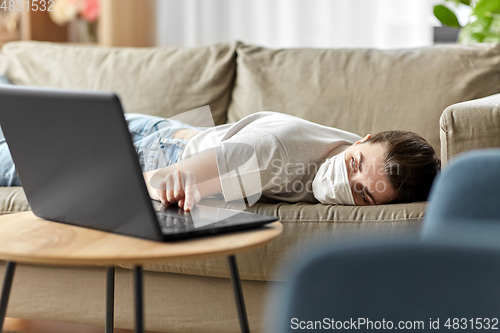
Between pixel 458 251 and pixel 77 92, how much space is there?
502 mm

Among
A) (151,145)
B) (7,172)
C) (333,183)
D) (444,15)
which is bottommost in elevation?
(7,172)

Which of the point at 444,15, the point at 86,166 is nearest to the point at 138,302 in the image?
the point at 86,166

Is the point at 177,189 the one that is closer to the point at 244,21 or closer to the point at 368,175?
the point at 368,175

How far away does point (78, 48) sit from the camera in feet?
7.14

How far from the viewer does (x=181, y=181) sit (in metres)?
0.93

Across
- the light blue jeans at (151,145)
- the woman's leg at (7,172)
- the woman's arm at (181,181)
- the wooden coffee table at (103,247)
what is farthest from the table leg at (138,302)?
the woman's leg at (7,172)

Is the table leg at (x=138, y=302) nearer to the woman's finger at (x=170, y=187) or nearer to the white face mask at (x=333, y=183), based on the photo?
the woman's finger at (x=170, y=187)

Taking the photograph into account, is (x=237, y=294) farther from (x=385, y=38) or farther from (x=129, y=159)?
(x=385, y=38)

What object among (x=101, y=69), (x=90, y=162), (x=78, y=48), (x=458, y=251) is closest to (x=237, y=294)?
(x=90, y=162)

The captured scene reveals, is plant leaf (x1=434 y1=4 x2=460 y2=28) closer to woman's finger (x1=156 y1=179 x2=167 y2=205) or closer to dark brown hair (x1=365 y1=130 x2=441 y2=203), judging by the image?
dark brown hair (x1=365 y1=130 x2=441 y2=203)

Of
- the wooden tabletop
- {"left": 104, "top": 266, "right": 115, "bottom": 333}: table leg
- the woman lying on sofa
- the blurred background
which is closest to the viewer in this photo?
the wooden tabletop

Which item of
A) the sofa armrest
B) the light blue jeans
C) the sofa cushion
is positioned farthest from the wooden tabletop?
the sofa armrest

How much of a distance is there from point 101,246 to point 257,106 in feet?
4.02

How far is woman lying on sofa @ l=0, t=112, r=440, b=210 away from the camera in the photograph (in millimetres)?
1170
